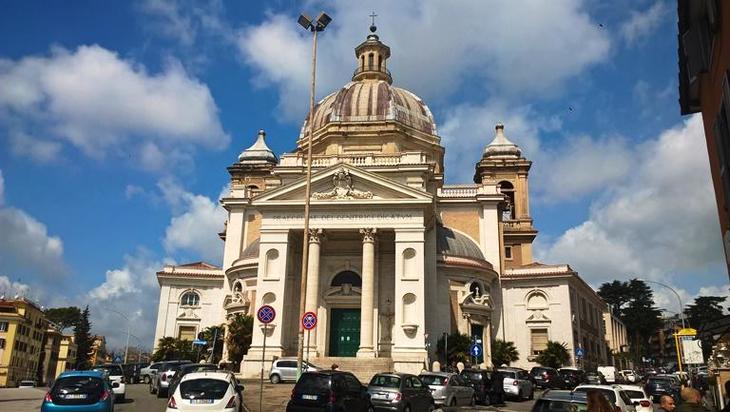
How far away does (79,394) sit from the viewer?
14.8 metres

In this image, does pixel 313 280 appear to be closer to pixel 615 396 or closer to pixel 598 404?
pixel 615 396

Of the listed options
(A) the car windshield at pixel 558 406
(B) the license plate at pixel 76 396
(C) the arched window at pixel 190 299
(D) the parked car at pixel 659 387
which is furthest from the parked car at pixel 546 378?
(C) the arched window at pixel 190 299

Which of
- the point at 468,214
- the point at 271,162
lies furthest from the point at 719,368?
the point at 271,162

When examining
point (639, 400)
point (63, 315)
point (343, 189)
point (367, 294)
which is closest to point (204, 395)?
point (639, 400)

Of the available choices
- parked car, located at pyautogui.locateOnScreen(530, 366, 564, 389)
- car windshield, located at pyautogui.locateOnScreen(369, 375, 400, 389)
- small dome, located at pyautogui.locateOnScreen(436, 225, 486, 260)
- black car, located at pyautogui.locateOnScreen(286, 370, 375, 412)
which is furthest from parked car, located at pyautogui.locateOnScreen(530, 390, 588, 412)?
small dome, located at pyautogui.locateOnScreen(436, 225, 486, 260)

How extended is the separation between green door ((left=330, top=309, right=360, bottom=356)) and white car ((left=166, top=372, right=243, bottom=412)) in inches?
1014

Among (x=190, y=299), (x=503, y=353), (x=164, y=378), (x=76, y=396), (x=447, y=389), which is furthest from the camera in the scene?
(x=190, y=299)

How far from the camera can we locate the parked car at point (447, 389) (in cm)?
2211

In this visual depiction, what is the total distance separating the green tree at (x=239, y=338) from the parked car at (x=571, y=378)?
2044cm

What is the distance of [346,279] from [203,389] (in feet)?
90.4

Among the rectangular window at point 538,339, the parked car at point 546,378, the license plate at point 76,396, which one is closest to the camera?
the license plate at point 76,396

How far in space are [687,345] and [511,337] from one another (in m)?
25.0

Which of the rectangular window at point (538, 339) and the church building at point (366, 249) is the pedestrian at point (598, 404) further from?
the rectangular window at point (538, 339)

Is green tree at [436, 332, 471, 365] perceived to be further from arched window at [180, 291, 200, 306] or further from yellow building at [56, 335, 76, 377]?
yellow building at [56, 335, 76, 377]
